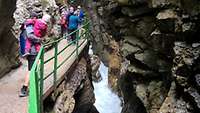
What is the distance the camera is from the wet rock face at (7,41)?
46.4ft

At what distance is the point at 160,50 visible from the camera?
11469mm

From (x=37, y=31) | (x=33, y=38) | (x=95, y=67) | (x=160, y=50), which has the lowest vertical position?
(x=95, y=67)

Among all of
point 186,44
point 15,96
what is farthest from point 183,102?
point 15,96

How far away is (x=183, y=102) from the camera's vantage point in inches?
371

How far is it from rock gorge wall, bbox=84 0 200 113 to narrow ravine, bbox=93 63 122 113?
10.8m

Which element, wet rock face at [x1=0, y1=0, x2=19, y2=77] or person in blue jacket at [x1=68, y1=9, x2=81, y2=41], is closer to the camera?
wet rock face at [x1=0, y1=0, x2=19, y2=77]

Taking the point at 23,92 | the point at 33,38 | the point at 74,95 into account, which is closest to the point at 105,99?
the point at 74,95

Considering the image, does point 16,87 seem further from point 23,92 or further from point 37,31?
point 37,31

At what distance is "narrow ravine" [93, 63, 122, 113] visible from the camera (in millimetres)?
26781

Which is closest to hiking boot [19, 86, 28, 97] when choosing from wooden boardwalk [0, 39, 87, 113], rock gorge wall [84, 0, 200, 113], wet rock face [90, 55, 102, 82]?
wooden boardwalk [0, 39, 87, 113]

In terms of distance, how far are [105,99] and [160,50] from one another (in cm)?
1724

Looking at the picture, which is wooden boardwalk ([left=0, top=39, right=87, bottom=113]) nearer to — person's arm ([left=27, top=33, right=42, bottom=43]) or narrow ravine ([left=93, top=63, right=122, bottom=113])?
person's arm ([left=27, top=33, right=42, bottom=43])

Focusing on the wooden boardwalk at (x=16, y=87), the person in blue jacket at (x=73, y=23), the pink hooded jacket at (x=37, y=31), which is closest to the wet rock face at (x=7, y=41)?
the wooden boardwalk at (x=16, y=87)

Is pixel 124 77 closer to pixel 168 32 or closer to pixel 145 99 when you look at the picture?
pixel 145 99
